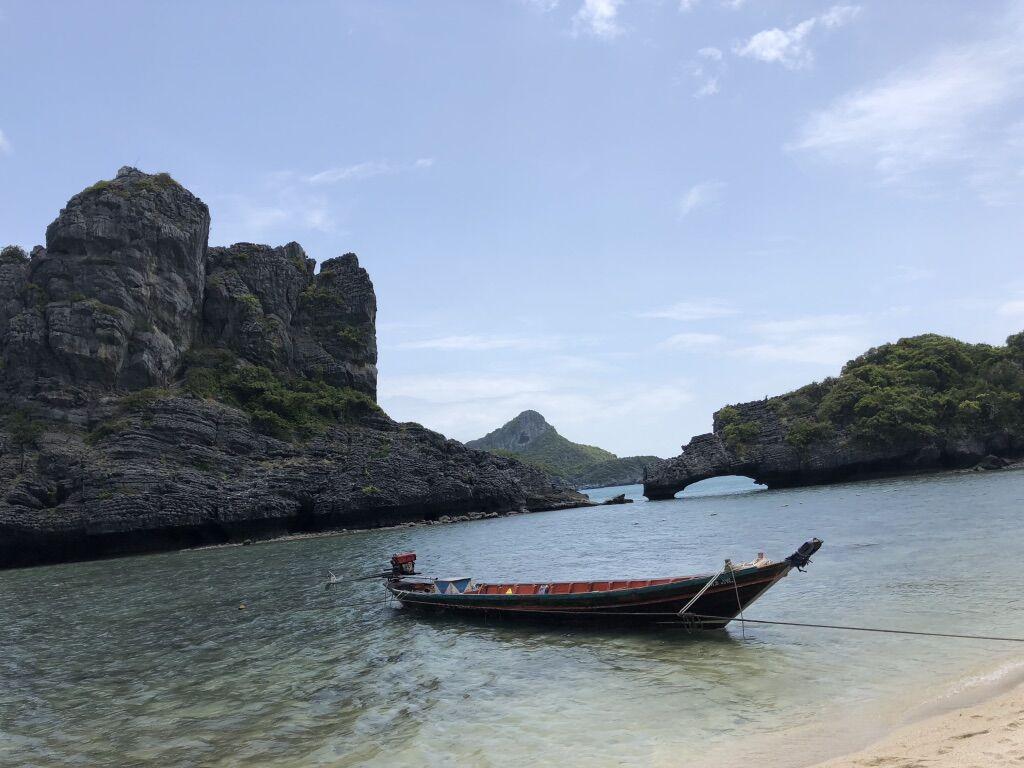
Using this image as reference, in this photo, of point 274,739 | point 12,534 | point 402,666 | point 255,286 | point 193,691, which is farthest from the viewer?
point 255,286

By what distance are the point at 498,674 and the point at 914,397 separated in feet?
238

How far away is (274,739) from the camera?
10336 millimetres

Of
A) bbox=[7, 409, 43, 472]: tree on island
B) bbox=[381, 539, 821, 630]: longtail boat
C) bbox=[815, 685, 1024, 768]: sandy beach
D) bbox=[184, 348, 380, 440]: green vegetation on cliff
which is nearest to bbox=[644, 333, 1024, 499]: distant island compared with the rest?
bbox=[184, 348, 380, 440]: green vegetation on cliff

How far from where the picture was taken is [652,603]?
15.2 m

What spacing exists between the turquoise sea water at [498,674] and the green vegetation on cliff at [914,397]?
1889 inches

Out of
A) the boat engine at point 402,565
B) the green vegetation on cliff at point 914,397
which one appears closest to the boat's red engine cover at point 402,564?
the boat engine at point 402,565

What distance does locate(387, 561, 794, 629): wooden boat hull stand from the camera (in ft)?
47.2

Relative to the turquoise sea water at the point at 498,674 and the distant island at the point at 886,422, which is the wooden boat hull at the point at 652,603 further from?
the distant island at the point at 886,422

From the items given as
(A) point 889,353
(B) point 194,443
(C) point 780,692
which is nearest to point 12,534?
(B) point 194,443

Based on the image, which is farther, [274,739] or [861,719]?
[274,739]

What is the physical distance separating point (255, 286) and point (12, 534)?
130 feet

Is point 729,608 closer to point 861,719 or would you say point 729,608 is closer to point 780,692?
point 780,692

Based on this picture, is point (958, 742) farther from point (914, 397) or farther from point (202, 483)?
point (914, 397)

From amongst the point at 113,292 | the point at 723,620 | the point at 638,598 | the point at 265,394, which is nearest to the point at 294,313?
the point at 265,394
